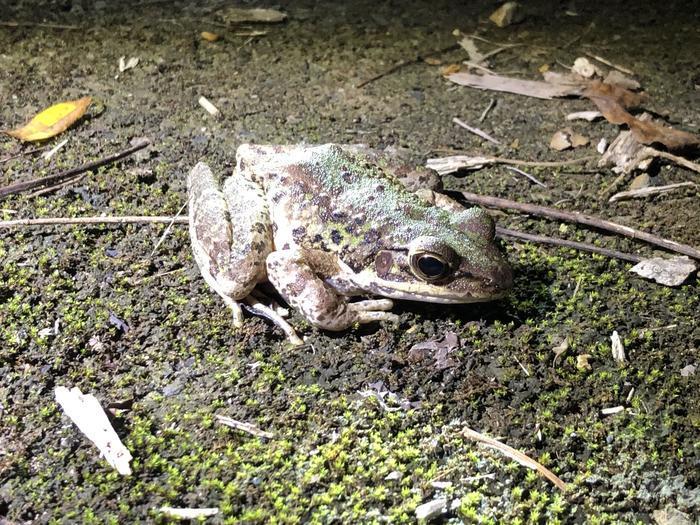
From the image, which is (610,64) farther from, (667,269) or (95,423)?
(95,423)

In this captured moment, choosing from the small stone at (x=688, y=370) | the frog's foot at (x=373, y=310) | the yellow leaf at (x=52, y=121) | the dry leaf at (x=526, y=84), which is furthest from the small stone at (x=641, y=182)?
the yellow leaf at (x=52, y=121)

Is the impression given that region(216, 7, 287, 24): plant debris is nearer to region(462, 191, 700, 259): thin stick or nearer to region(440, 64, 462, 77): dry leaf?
region(440, 64, 462, 77): dry leaf

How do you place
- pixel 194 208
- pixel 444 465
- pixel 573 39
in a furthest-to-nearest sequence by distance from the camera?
pixel 573 39 < pixel 194 208 < pixel 444 465

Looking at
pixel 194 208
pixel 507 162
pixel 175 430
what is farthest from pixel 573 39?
pixel 175 430

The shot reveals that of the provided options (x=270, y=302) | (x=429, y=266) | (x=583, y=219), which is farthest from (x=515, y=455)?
(x=583, y=219)

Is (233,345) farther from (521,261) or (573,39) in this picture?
(573,39)

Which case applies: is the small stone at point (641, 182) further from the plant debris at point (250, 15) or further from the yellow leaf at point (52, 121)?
the yellow leaf at point (52, 121)
